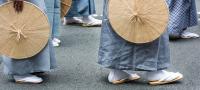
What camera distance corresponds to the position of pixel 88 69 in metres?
4.43

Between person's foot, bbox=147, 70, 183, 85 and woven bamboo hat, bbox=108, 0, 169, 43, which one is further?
person's foot, bbox=147, 70, 183, 85

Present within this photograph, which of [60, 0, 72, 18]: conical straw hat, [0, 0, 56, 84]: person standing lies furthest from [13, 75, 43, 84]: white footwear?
[60, 0, 72, 18]: conical straw hat

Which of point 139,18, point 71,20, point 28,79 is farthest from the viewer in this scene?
point 71,20

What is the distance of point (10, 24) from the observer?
12.6ft

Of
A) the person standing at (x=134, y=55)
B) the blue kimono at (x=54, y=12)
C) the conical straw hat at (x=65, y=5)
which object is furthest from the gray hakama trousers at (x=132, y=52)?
the conical straw hat at (x=65, y=5)

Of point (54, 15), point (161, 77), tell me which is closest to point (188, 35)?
point (54, 15)

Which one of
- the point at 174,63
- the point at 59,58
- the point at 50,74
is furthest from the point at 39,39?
the point at 174,63

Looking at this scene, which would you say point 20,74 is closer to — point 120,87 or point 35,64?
point 35,64

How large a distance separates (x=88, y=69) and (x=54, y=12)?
91cm

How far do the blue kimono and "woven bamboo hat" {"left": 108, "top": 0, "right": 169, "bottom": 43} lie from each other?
3.93 ft

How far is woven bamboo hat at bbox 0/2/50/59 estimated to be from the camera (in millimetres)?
3816

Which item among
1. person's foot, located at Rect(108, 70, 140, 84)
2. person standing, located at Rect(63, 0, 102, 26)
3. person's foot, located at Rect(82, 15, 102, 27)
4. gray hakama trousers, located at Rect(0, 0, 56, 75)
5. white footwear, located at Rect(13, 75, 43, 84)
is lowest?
white footwear, located at Rect(13, 75, 43, 84)

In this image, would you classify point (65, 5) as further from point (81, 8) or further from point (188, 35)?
point (188, 35)

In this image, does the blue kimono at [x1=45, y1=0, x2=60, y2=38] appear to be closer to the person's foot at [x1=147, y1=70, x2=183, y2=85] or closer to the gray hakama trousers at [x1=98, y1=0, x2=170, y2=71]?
the gray hakama trousers at [x1=98, y1=0, x2=170, y2=71]
